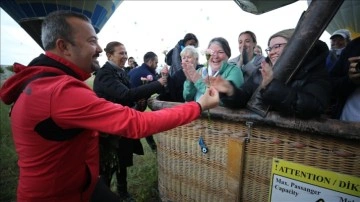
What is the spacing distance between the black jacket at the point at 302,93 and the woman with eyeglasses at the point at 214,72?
549 mm

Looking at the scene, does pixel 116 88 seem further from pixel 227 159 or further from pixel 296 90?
pixel 296 90

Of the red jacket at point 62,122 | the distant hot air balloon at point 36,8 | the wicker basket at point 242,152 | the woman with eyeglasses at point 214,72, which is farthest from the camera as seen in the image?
the distant hot air balloon at point 36,8

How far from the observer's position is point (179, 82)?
3.44m

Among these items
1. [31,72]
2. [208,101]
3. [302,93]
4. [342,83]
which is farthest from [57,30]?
[342,83]

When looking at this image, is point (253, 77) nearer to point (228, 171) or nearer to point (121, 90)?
point (228, 171)

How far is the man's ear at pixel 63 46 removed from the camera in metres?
1.78

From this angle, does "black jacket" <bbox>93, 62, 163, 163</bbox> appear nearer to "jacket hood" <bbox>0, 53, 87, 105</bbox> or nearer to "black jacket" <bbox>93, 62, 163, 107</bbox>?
"black jacket" <bbox>93, 62, 163, 107</bbox>

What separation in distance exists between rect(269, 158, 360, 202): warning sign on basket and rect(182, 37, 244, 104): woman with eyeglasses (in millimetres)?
865

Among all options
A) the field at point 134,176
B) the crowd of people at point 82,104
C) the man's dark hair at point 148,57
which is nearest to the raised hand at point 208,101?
the crowd of people at point 82,104

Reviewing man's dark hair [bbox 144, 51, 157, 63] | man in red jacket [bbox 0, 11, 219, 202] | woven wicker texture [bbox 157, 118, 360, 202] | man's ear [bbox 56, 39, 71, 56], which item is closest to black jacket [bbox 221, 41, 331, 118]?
woven wicker texture [bbox 157, 118, 360, 202]

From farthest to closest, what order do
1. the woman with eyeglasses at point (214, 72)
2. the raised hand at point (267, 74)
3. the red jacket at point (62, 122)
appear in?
the woman with eyeglasses at point (214, 72)
the raised hand at point (267, 74)
the red jacket at point (62, 122)

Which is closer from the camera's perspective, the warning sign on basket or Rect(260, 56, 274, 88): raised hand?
the warning sign on basket

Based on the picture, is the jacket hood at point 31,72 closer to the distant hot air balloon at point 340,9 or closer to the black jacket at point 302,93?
the black jacket at point 302,93

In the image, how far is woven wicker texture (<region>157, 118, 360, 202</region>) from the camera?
1.69 m
